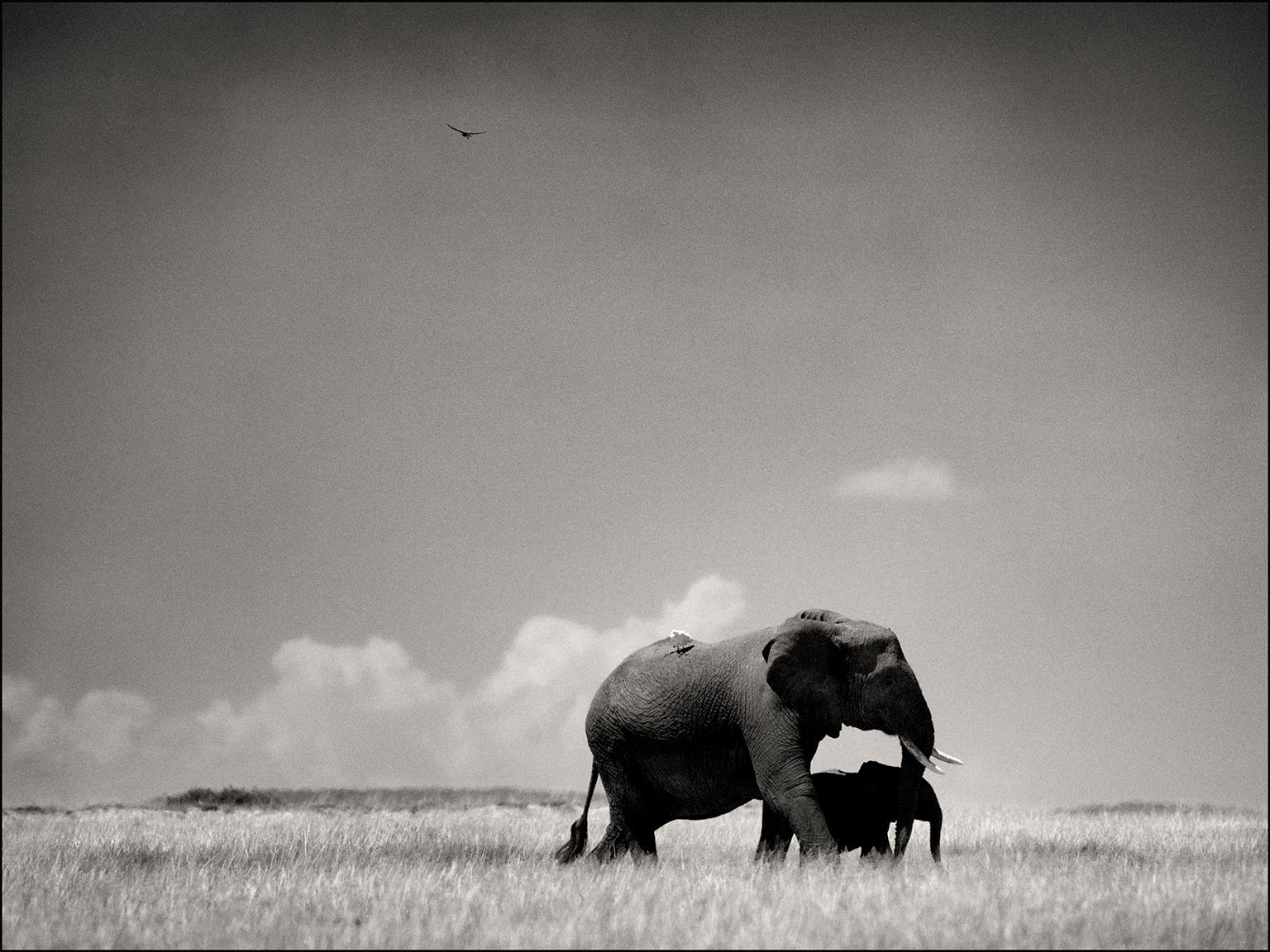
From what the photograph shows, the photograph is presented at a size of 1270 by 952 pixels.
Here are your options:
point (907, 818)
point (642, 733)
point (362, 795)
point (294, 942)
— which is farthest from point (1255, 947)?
point (362, 795)

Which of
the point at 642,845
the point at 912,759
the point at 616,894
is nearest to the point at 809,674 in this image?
the point at 912,759

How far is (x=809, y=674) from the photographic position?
1702cm

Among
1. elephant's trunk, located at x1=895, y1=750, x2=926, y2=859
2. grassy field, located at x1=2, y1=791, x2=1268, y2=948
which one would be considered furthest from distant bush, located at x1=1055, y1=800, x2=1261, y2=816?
elephant's trunk, located at x1=895, y1=750, x2=926, y2=859

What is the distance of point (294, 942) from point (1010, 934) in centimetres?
615

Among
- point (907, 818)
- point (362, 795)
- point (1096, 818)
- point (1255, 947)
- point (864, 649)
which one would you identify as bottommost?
point (362, 795)

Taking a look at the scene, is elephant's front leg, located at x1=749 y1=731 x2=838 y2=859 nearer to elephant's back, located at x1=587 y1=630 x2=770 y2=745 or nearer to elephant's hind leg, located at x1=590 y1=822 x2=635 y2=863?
elephant's back, located at x1=587 y1=630 x2=770 y2=745

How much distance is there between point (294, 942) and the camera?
10.8m

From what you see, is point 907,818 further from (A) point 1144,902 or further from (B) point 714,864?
(A) point 1144,902

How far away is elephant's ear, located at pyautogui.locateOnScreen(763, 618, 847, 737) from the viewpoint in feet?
55.5

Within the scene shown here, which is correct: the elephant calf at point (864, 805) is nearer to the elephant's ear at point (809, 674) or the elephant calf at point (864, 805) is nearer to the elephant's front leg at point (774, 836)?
the elephant's front leg at point (774, 836)

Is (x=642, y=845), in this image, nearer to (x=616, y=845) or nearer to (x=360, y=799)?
(x=616, y=845)

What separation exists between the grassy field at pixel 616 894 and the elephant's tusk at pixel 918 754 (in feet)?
4.14

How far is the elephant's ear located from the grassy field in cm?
217

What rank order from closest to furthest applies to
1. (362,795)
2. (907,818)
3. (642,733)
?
1. (907,818)
2. (642,733)
3. (362,795)
